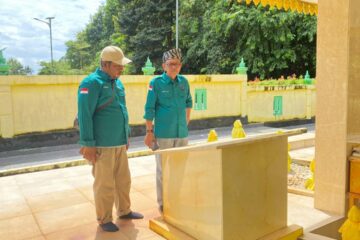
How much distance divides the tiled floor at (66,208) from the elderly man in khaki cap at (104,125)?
0.94 feet

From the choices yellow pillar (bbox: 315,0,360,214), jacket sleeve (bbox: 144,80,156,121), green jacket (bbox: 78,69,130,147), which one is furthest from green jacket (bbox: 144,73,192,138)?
yellow pillar (bbox: 315,0,360,214)

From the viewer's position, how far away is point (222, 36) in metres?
23.5

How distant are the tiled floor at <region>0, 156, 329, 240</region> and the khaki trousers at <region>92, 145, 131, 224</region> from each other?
0.82 ft

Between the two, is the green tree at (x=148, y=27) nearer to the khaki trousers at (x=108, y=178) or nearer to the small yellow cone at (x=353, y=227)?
the khaki trousers at (x=108, y=178)

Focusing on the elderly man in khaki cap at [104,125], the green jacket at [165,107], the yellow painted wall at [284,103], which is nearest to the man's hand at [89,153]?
the elderly man in khaki cap at [104,125]

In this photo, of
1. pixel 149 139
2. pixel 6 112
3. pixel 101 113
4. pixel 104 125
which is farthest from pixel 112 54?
pixel 6 112

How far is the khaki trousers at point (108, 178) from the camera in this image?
329cm

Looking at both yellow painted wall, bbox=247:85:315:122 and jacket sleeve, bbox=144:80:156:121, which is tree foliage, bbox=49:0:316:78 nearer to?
yellow painted wall, bbox=247:85:315:122

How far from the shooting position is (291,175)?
6133 millimetres

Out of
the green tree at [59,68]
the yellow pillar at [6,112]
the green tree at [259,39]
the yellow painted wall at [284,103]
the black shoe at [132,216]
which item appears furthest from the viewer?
the green tree at [59,68]

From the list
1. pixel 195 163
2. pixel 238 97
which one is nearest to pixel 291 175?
pixel 195 163

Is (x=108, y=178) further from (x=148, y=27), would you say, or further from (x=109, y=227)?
(x=148, y=27)

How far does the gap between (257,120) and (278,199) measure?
10.8 m

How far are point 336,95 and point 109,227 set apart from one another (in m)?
2.74
